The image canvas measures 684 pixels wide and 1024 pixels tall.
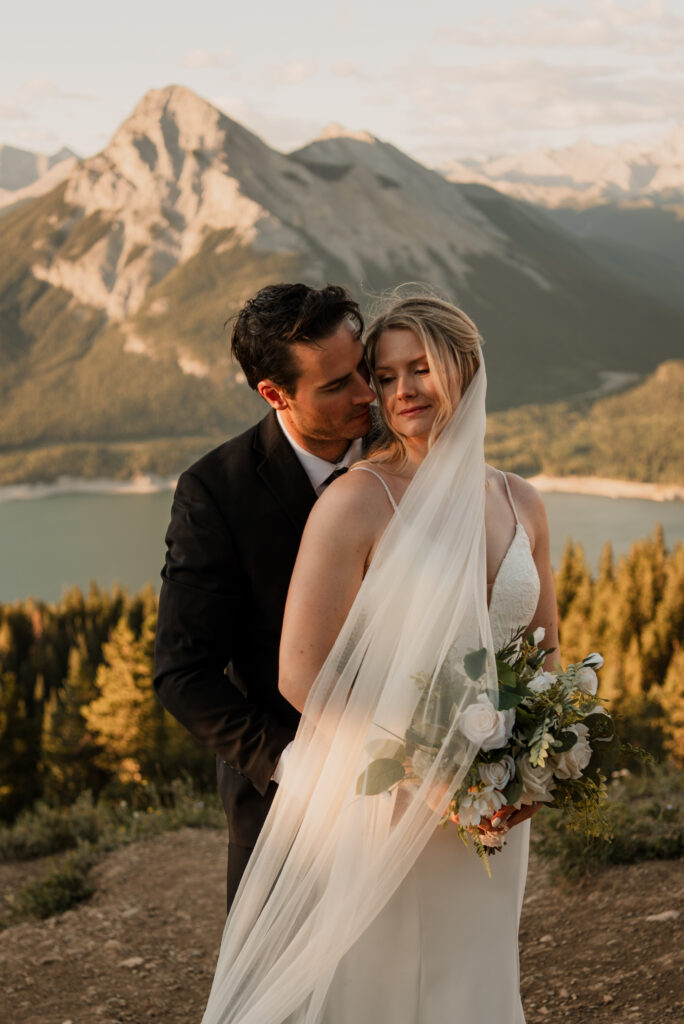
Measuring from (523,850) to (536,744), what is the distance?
2.25 feet

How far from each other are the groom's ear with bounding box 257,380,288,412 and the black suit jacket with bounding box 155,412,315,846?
0.26 ft

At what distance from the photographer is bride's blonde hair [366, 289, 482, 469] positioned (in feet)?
7.97

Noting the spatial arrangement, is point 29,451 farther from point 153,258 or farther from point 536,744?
point 536,744

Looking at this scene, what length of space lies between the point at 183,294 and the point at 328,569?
177 m

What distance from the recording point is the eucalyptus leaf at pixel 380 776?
2265 millimetres

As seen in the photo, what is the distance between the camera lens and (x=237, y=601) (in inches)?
104

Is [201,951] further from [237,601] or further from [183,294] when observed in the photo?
[183,294]

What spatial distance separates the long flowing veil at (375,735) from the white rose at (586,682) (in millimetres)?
208

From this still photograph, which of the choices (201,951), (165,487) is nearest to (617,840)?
(201,951)

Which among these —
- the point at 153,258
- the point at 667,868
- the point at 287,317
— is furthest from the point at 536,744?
the point at 153,258

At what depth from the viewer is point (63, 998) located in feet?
14.5

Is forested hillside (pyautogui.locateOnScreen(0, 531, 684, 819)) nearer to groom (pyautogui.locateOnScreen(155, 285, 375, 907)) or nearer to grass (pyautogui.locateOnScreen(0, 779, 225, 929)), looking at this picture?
grass (pyautogui.locateOnScreen(0, 779, 225, 929))

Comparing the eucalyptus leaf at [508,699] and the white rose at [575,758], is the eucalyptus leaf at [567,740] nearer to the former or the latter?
the white rose at [575,758]

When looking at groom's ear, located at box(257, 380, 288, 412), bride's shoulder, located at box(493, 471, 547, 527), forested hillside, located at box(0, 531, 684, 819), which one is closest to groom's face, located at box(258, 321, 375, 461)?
groom's ear, located at box(257, 380, 288, 412)
